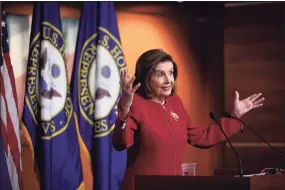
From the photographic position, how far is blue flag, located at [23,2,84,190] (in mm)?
3723

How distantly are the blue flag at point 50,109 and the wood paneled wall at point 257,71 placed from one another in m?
1.33

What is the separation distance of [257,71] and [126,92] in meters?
2.19

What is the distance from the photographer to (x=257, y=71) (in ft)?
13.2

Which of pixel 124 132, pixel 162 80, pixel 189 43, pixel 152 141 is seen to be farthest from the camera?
pixel 189 43

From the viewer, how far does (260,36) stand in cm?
401

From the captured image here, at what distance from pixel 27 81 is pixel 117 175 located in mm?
1068

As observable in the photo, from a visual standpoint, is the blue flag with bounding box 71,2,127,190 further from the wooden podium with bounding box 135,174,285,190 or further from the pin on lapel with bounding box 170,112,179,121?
the wooden podium with bounding box 135,174,285,190

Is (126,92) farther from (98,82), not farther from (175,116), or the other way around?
(98,82)

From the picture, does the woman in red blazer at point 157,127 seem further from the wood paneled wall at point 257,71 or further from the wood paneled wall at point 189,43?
the wood paneled wall at point 189,43

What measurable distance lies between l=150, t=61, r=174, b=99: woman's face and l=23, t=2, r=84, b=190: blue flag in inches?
56.0

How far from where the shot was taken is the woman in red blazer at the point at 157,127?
237 centimetres

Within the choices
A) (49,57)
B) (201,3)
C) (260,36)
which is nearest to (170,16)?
(201,3)

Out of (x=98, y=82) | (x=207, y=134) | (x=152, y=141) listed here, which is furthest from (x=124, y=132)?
(x=98, y=82)

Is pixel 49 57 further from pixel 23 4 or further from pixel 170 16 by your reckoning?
pixel 170 16
